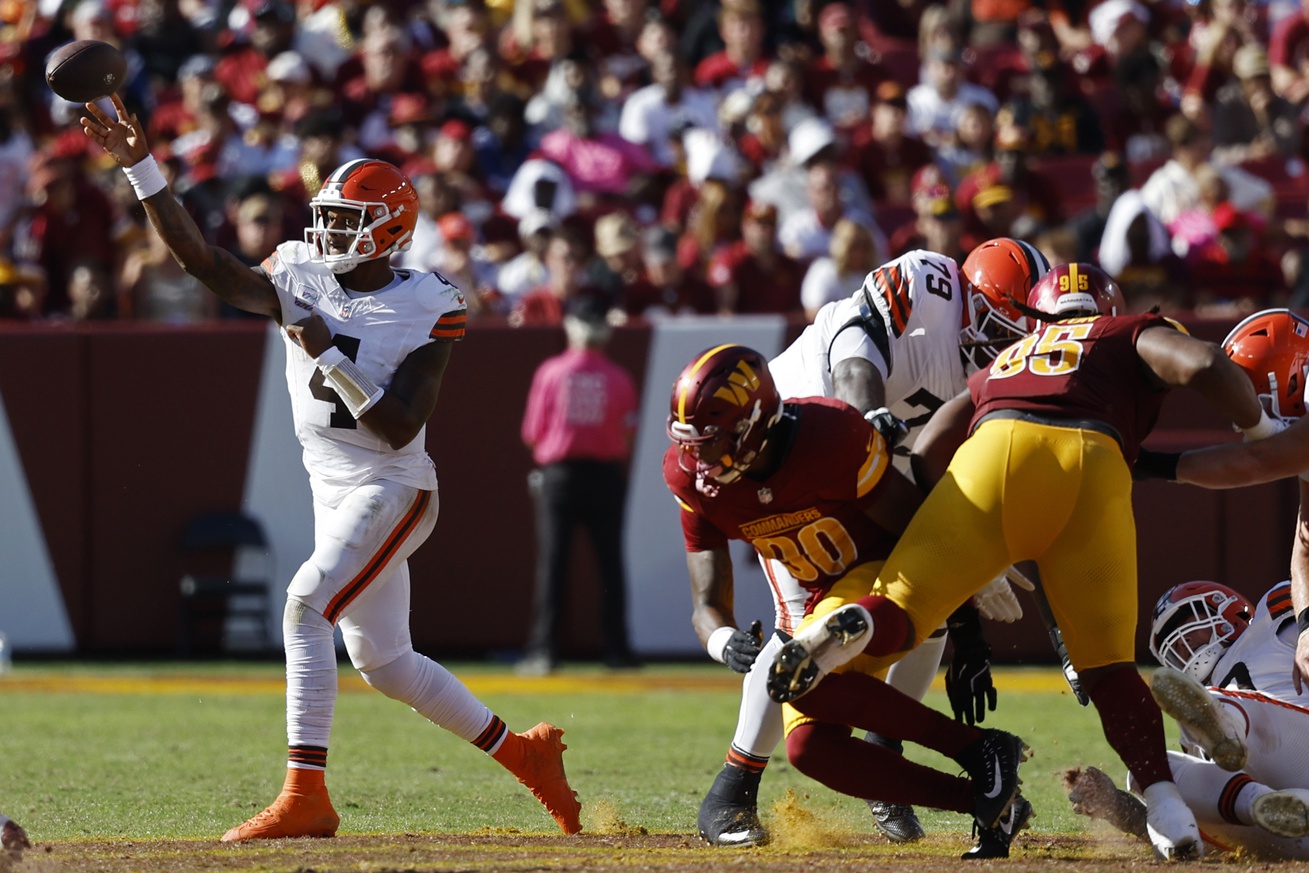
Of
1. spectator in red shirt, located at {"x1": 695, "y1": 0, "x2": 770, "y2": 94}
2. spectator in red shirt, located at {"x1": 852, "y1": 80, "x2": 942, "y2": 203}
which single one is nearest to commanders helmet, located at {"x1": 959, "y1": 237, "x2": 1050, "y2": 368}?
spectator in red shirt, located at {"x1": 852, "y1": 80, "x2": 942, "y2": 203}

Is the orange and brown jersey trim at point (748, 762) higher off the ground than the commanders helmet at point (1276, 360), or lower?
lower

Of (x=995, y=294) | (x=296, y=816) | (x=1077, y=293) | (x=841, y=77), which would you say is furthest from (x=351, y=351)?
(x=841, y=77)

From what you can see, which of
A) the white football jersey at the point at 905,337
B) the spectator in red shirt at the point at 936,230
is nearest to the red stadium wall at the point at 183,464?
the spectator in red shirt at the point at 936,230

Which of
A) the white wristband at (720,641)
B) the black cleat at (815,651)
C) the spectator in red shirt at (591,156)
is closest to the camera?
the black cleat at (815,651)

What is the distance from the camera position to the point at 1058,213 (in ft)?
38.4

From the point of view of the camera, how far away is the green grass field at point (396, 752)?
19.1ft

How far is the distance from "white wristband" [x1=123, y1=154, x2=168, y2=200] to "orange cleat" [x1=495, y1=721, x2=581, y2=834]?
1995mm

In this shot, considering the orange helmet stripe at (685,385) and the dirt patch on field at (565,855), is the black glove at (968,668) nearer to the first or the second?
the dirt patch on field at (565,855)

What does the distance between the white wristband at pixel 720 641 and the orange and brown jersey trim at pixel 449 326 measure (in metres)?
1.30

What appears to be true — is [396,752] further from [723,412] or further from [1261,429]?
[1261,429]

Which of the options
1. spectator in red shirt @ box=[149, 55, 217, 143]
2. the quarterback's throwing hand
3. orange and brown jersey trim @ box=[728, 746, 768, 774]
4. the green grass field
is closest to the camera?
orange and brown jersey trim @ box=[728, 746, 768, 774]

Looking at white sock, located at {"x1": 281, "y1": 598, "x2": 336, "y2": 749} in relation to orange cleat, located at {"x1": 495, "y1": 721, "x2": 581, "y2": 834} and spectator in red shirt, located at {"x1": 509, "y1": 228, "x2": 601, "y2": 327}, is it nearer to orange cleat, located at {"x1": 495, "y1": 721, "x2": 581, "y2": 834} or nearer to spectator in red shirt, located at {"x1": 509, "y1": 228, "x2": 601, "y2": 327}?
orange cleat, located at {"x1": 495, "y1": 721, "x2": 581, "y2": 834}

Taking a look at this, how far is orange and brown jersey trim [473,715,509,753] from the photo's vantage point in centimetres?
562

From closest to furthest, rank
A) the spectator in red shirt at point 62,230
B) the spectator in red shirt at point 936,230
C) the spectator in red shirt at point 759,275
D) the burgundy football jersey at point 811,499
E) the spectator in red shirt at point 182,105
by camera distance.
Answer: the burgundy football jersey at point 811,499 → the spectator in red shirt at point 936,230 → the spectator in red shirt at point 759,275 → the spectator in red shirt at point 62,230 → the spectator in red shirt at point 182,105
